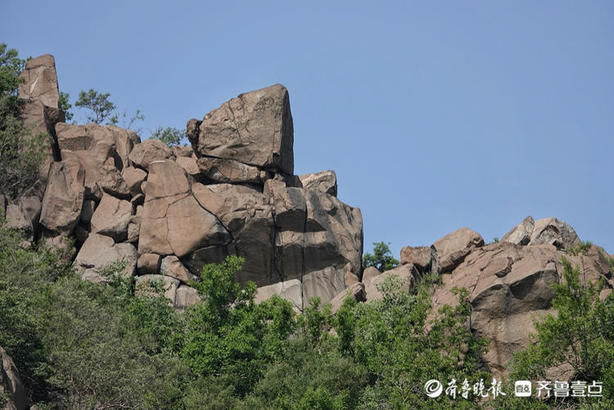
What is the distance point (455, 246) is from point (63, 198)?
21209 millimetres

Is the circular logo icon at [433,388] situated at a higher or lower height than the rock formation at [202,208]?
lower

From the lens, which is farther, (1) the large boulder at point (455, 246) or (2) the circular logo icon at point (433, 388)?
(1) the large boulder at point (455, 246)

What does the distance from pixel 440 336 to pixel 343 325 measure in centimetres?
423

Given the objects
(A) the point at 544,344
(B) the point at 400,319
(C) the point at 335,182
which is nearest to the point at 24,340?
(B) the point at 400,319

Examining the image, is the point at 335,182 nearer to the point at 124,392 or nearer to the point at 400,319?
the point at 400,319

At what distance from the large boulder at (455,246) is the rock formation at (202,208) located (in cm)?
471

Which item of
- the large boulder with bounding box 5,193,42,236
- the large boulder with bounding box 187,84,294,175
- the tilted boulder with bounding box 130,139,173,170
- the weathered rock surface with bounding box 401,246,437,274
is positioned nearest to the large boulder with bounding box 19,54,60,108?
the tilted boulder with bounding box 130,139,173,170

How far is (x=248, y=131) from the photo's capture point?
59000 millimetres

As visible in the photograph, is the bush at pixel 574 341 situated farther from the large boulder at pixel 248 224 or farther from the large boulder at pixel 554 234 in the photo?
the large boulder at pixel 248 224

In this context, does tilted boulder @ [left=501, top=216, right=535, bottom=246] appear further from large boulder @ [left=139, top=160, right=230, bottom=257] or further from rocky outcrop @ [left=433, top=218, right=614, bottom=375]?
large boulder @ [left=139, top=160, right=230, bottom=257]

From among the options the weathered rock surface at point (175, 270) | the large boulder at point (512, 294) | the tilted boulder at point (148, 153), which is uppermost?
the tilted boulder at point (148, 153)

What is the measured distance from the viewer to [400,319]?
4878cm

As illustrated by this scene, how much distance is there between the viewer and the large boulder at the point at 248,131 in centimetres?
5903

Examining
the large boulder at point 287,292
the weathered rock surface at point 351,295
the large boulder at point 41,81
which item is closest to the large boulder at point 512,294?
the weathered rock surface at point 351,295
